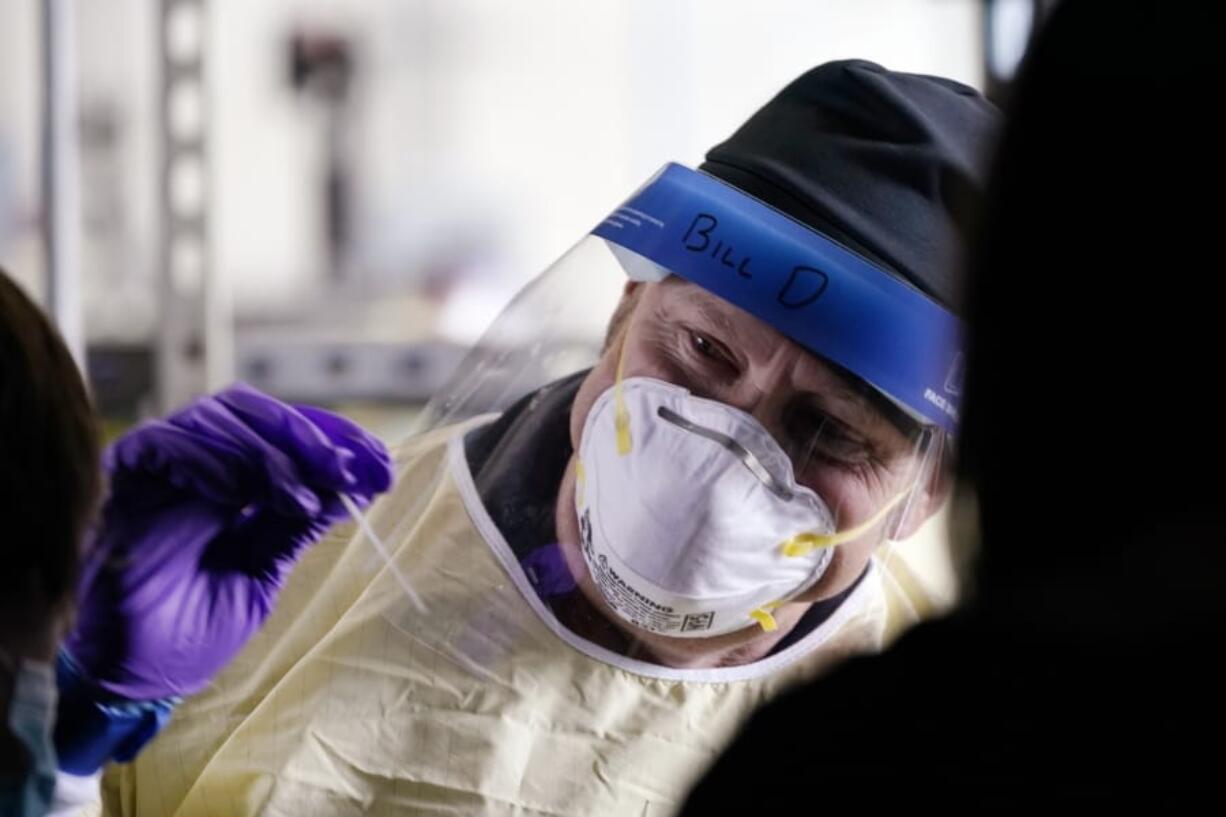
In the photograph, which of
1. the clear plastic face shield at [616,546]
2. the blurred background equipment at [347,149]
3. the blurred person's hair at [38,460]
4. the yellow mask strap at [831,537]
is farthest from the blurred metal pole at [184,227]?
the blurred person's hair at [38,460]

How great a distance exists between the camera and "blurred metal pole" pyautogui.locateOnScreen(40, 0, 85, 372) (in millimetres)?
1951

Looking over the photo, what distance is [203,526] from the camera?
1.13m

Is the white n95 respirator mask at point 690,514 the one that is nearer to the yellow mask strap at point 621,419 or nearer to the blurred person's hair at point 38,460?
the yellow mask strap at point 621,419

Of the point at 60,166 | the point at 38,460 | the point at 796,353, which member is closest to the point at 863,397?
the point at 796,353

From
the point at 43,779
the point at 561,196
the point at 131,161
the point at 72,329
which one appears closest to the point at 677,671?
the point at 43,779

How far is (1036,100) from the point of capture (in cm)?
52

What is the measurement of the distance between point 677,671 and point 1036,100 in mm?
820

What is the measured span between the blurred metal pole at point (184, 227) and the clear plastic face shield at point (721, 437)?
98cm

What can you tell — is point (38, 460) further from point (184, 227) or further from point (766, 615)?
point (184, 227)

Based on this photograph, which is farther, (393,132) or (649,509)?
(393,132)

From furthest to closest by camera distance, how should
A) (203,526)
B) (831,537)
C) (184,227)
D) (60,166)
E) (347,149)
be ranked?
(347,149) → (184,227) → (60,166) → (831,537) → (203,526)

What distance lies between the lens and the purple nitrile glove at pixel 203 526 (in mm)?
1080

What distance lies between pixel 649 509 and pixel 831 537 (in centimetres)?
14

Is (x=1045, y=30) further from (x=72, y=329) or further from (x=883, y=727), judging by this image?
(x=72, y=329)
